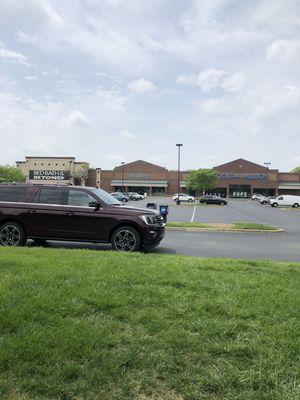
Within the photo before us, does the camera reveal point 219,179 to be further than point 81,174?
No

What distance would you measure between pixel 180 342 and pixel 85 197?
7.56 meters

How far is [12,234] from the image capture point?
36.0 feet

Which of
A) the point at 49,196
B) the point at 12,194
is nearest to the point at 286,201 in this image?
the point at 49,196

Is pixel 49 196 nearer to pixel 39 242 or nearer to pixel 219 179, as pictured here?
pixel 39 242

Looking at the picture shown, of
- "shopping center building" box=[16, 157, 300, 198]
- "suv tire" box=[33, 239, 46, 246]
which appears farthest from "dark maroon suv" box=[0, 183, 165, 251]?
"shopping center building" box=[16, 157, 300, 198]

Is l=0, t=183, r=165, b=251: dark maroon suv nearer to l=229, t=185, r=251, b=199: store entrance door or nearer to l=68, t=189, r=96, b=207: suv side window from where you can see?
l=68, t=189, r=96, b=207: suv side window

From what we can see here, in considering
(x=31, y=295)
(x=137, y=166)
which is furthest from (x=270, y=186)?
(x=31, y=295)

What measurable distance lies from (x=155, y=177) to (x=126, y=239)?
331ft

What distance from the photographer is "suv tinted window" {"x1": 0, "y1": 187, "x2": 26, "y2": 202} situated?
37.2 feet

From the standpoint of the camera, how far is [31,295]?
500 cm

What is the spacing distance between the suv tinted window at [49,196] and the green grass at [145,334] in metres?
4.68

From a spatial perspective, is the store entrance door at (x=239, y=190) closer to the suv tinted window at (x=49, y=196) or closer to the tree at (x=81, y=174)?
the tree at (x=81, y=174)

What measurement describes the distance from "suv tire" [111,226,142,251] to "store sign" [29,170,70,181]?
9762 cm

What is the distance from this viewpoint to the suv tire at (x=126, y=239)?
1058cm
